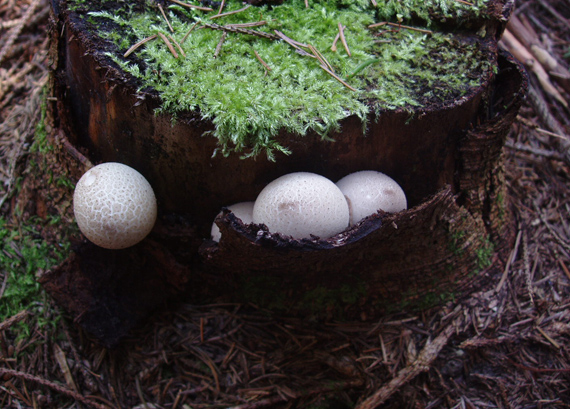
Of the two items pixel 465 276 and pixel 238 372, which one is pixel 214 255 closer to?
pixel 238 372

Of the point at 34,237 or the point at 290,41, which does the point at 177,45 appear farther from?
the point at 34,237

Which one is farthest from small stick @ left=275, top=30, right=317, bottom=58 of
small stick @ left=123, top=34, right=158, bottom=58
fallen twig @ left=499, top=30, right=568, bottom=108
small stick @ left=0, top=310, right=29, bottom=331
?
fallen twig @ left=499, top=30, right=568, bottom=108

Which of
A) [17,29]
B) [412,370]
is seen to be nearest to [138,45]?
[17,29]

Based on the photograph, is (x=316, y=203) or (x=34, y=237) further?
(x=34, y=237)

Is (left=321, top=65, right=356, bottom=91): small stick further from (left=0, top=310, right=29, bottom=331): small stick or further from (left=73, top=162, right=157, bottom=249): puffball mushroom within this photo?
(left=0, top=310, right=29, bottom=331): small stick

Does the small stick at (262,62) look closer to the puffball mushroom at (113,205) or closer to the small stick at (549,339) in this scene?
the puffball mushroom at (113,205)

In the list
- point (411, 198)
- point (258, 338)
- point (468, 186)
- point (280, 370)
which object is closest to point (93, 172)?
point (258, 338)

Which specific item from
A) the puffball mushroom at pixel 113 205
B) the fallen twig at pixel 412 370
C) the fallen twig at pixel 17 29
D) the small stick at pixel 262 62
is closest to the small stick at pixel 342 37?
the small stick at pixel 262 62
